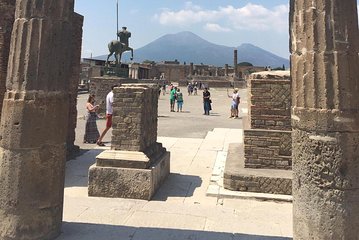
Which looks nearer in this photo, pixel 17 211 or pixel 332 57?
pixel 332 57

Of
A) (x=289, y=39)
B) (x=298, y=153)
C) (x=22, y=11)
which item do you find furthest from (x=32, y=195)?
(x=289, y=39)

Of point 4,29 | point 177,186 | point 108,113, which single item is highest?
point 4,29

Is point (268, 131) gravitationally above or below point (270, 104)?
below

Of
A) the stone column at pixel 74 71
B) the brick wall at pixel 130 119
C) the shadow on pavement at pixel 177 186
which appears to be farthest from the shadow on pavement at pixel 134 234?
the stone column at pixel 74 71

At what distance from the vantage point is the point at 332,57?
125 inches

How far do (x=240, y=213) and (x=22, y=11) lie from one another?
4.26 meters

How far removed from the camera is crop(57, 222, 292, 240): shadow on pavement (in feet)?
13.9

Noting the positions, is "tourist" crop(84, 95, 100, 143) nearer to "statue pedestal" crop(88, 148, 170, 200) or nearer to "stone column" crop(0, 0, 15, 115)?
"stone column" crop(0, 0, 15, 115)

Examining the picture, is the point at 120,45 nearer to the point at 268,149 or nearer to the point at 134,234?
the point at 268,149

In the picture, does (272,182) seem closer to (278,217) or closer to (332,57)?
(278,217)

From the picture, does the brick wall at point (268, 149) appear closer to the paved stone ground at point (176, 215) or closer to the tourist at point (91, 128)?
the paved stone ground at point (176, 215)

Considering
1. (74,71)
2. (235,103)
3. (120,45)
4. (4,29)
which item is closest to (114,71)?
(120,45)

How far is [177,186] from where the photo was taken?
22.3 feet

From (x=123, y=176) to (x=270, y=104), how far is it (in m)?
3.31
